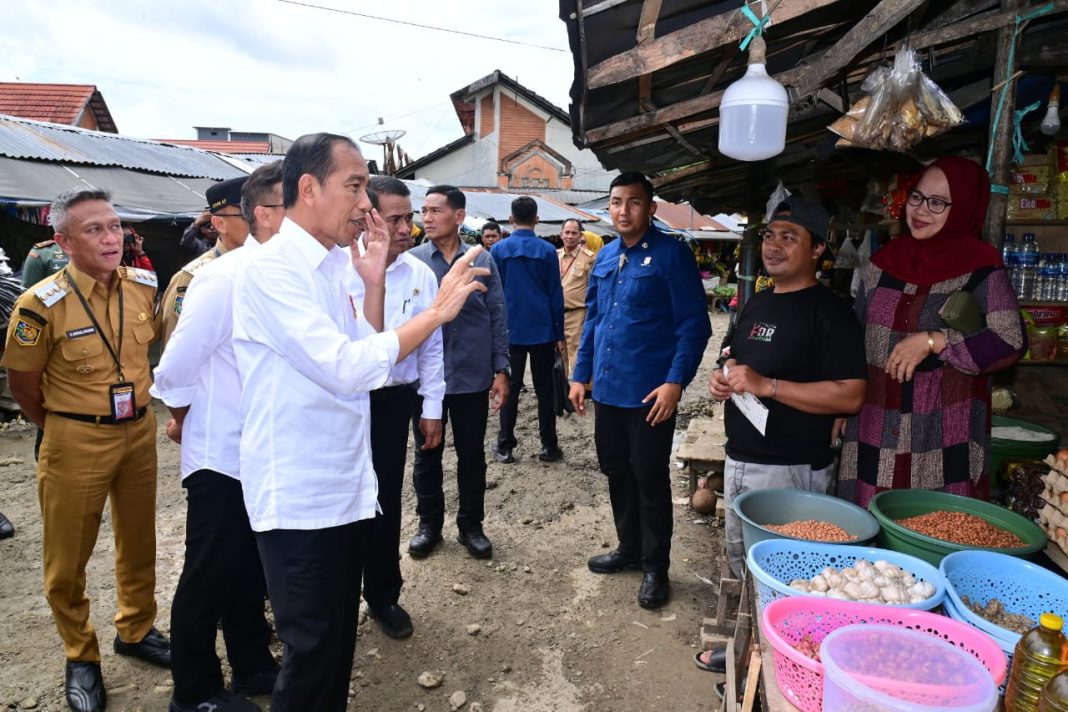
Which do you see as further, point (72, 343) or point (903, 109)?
point (72, 343)

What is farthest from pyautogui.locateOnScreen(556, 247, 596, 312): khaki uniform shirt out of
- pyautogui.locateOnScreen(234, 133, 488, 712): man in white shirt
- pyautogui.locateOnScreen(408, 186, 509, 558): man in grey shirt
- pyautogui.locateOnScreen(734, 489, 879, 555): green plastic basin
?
pyautogui.locateOnScreen(234, 133, 488, 712): man in white shirt

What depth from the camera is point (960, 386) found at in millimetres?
2463

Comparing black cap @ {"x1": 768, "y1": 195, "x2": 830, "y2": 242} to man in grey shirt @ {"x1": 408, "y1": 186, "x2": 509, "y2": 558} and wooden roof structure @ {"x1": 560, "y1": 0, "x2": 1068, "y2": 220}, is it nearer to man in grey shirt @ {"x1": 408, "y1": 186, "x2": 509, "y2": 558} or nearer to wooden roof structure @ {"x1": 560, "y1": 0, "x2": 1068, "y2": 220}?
wooden roof structure @ {"x1": 560, "y1": 0, "x2": 1068, "y2": 220}

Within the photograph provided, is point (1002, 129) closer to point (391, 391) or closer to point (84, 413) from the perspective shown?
point (391, 391)

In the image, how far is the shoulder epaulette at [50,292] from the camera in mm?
2621

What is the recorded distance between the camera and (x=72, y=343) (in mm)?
2678

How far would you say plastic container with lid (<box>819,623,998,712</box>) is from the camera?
1.27 m

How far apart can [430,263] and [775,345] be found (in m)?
2.30

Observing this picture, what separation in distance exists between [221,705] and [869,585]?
7.66 feet

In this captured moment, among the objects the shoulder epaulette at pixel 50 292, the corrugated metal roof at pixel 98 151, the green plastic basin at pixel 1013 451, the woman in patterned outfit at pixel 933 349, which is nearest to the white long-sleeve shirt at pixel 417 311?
the shoulder epaulette at pixel 50 292

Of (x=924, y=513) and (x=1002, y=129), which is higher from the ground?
(x=1002, y=129)

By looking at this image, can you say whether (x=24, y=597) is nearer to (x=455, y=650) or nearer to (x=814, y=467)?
(x=455, y=650)

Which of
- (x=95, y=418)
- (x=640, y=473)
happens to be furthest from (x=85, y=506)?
(x=640, y=473)

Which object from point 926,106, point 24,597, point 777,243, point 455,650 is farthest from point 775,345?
point 24,597
